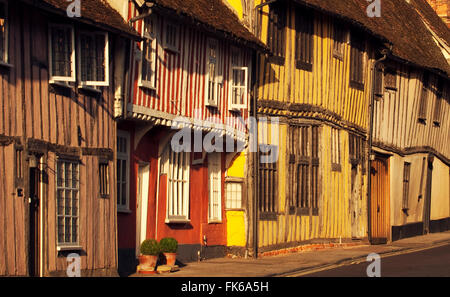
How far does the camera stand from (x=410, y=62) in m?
34.5

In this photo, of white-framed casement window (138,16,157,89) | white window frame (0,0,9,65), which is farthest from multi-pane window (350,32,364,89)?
white window frame (0,0,9,65)

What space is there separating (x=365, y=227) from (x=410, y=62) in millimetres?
6258

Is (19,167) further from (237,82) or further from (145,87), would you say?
(237,82)

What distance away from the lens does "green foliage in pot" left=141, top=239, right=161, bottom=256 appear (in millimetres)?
20609

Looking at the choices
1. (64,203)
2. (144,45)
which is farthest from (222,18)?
(64,203)

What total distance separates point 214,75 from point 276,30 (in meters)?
3.39

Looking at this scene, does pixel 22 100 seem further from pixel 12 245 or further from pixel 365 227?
pixel 365 227

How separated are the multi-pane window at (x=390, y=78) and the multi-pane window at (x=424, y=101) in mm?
2404

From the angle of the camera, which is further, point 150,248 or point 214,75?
point 214,75

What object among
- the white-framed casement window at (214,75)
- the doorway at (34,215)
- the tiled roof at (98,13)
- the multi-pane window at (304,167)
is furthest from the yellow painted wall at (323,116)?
the doorway at (34,215)

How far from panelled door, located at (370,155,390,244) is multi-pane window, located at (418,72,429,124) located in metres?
3.36

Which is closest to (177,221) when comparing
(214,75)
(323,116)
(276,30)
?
(214,75)

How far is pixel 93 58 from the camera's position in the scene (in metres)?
19.2

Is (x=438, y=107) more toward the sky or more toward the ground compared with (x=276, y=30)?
more toward the ground
